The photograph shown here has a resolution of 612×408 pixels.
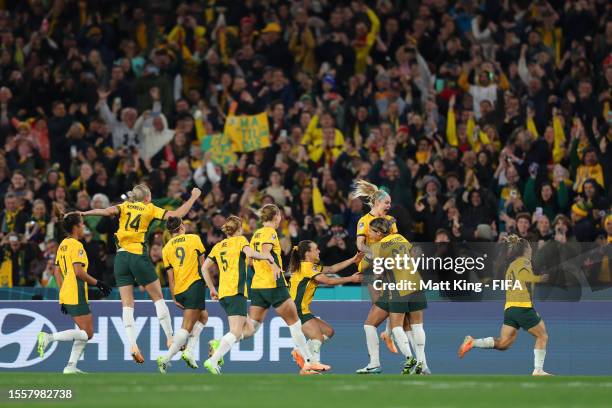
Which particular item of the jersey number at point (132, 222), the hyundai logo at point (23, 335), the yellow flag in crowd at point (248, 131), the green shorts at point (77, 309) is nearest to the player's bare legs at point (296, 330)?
the jersey number at point (132, 222)

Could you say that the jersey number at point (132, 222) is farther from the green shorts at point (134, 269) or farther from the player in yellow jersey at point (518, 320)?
the player in yellow jersey at point (518, 320)

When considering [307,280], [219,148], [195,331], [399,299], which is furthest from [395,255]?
[219,148]

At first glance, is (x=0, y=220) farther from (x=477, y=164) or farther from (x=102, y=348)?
(x=477, y=164)

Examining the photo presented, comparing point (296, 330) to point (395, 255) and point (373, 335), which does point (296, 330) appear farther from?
point (395, 255)

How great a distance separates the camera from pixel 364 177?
861 inches

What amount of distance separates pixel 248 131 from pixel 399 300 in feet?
24.3

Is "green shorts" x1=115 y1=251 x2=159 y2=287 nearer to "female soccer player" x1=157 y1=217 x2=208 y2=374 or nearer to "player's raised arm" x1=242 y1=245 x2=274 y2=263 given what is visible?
"female soccer player" x1=157 y1=217 x2=208 y2=374

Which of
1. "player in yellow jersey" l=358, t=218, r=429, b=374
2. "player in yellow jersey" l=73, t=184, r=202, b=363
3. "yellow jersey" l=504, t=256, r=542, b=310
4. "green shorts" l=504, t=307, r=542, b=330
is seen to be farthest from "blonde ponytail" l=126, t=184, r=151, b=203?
"green shorts" l=504, t=307, r=542, b=330

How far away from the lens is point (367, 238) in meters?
17.4

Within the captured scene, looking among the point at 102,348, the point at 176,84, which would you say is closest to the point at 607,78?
the point at 176,84

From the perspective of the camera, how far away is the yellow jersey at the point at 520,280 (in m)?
17.4

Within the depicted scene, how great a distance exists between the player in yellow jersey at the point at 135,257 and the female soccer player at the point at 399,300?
2502 millimetres

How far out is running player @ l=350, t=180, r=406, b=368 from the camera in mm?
17281

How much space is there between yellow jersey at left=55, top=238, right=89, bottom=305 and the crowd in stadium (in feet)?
8.30
